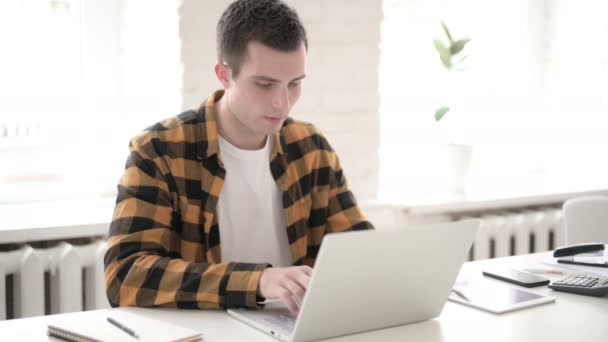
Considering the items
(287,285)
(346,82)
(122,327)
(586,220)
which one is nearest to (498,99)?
(346,82)

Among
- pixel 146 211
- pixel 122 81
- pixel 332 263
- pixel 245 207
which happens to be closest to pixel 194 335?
pixel 332 263

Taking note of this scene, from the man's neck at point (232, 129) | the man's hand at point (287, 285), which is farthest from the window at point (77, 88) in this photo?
the man's hand at point (287, 285)

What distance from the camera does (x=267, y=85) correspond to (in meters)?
1.65

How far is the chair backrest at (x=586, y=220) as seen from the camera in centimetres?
229

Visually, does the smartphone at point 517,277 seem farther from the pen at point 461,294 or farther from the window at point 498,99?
the window at point 498,99

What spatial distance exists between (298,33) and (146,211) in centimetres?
49

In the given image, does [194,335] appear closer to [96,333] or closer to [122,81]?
[96,333]

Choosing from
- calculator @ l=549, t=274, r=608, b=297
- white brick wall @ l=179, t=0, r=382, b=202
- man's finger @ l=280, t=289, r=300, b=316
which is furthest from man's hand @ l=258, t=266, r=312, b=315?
white brick wall @ l=179, t=0, r=382, b=202

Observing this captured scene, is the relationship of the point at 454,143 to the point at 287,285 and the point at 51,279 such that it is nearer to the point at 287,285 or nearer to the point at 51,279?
the point at 51,279

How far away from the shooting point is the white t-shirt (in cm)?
176

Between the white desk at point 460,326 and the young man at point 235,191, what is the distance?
62 mm

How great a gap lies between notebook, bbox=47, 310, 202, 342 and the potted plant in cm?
181

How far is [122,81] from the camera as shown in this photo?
8.57ft

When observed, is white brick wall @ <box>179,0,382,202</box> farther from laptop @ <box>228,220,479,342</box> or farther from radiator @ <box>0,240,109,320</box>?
laptop @ <box>228,220,479,342</box>
